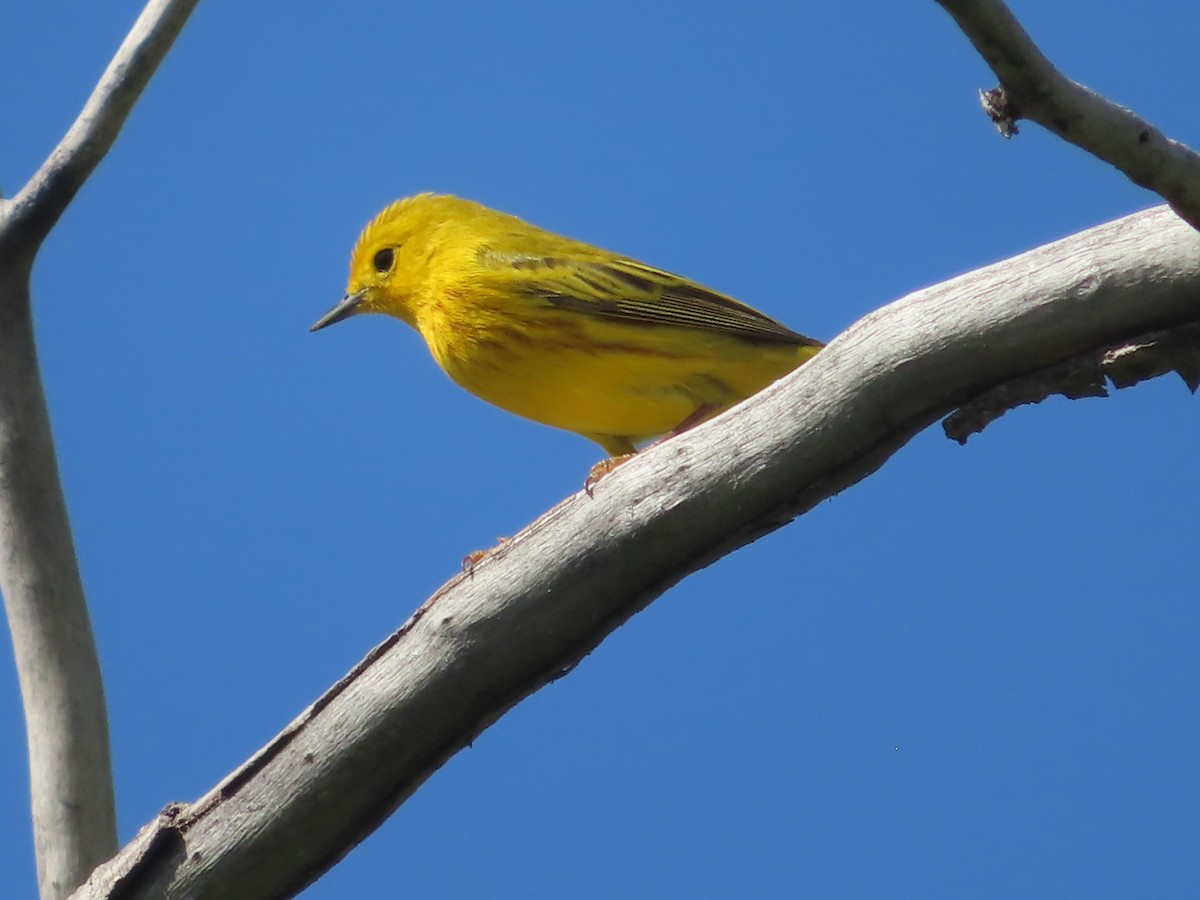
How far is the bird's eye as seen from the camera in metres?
6.06

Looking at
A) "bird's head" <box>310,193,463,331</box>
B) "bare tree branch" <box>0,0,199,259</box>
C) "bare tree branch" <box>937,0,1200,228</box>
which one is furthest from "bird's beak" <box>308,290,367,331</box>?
"bare tree branch" <box>937,0,1200,228</box>

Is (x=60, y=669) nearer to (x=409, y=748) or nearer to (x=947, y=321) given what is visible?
(x=409, y=748)

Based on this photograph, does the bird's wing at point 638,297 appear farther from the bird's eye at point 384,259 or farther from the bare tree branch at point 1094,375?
the bare tree branch at point 1094,375

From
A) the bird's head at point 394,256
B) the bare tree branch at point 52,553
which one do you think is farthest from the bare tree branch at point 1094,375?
the bird's head at point 394,256

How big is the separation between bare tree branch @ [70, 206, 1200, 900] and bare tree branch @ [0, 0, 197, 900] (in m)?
0.50

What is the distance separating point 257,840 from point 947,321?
86.1 inches

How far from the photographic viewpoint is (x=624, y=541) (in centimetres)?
339

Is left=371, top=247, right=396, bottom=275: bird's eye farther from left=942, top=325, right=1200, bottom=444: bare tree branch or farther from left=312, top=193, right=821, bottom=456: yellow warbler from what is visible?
left=942, top=325, right=1200, bottom=444: bare tree branch

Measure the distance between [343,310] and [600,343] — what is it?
171cm

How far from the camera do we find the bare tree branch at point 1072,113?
2582 mm

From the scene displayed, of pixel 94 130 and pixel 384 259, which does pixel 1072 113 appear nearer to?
pixel 94 130

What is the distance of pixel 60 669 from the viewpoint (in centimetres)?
416

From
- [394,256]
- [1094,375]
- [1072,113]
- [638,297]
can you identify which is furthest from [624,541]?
[394,256]

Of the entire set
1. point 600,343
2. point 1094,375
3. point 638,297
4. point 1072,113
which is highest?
point 638,297
